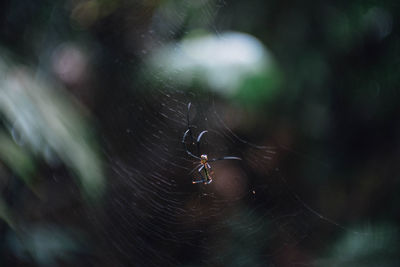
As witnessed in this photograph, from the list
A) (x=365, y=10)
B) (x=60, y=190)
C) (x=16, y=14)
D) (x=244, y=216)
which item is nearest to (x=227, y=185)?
(x=244, y=216)

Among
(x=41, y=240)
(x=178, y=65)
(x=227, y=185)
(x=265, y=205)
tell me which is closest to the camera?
(x=178, y=65)

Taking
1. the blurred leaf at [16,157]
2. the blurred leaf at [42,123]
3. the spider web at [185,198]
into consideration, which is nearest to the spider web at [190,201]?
the spider web at [185,198]

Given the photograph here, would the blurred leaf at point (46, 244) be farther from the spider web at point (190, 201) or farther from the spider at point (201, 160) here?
the spider at point (201, 160)

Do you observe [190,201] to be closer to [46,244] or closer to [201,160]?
[201,160]

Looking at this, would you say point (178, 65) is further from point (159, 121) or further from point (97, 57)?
point (97, 57)

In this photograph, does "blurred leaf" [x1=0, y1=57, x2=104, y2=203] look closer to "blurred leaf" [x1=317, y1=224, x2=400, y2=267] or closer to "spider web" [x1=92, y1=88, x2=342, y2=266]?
"spider web" [x1=92, y1=88, x2=342, y2=266]

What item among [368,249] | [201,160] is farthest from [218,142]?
[368,249]

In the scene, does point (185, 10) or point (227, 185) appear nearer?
point (185, 10)
